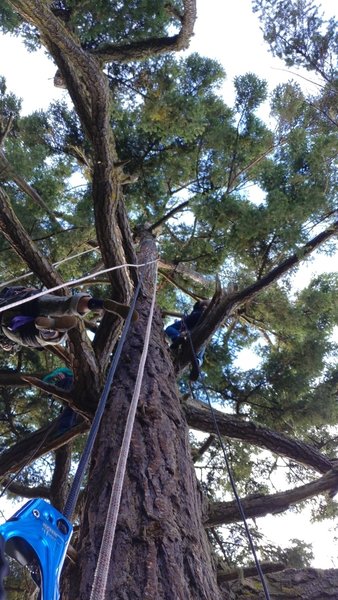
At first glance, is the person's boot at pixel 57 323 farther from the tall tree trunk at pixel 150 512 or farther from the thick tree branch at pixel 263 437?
the thick tree branch at pixel 263 437

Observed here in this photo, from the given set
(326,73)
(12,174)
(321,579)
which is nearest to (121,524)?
(321,579)

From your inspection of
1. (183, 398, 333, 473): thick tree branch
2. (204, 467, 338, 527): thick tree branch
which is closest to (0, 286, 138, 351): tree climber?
(183, 398, 333, 473): thick tree branch

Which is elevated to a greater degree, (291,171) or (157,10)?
(157,10)

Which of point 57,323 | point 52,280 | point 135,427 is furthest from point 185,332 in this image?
point 135,427

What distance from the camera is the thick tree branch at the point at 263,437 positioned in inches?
151

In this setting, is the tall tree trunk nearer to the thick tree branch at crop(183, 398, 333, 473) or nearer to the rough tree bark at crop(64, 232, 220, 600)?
the rough tree bark at crop(64, 232, 220, 600)

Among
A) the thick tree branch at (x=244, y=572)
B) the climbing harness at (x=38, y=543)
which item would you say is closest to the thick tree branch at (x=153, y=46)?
the thick tree branch at (x=244, y=572)

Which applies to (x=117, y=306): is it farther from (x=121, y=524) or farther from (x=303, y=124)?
(x=303, y=124)

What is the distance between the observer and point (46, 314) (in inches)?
123

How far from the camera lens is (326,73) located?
16.0 feet

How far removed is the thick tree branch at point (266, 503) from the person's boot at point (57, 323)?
1.47m

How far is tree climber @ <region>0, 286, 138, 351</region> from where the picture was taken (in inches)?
118

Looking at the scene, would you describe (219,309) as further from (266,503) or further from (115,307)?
(266,503)

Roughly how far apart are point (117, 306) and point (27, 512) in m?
2.01
